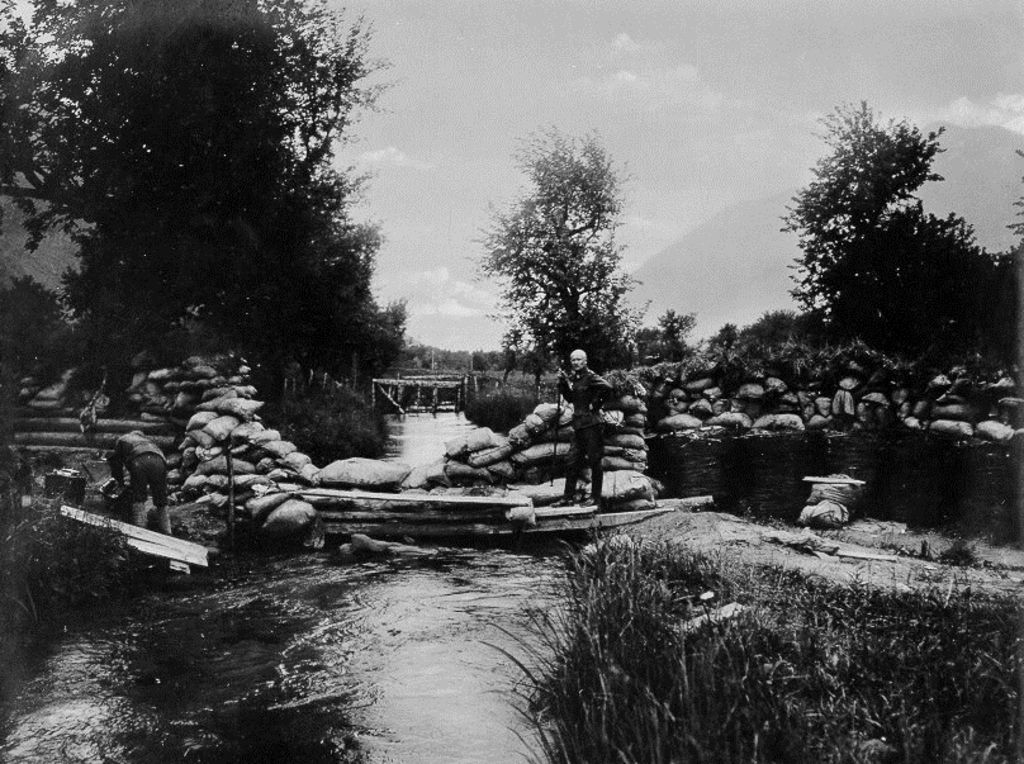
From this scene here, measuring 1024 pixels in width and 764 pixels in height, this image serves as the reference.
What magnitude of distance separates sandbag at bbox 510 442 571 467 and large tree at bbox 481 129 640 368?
17.7 meters

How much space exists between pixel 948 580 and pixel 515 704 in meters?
Result: 3.50

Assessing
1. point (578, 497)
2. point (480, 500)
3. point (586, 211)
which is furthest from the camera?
point (586, 211)

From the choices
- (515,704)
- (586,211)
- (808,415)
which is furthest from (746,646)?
(586,211)

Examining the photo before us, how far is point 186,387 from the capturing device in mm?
13680

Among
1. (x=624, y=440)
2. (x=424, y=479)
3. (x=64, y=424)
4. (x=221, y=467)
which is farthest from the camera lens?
(x=64, y=424)

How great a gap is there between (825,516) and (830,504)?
0.41 metres

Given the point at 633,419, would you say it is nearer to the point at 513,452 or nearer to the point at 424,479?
the point at 513,452

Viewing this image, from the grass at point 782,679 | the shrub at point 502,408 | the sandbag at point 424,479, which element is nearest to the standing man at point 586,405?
the sandbag at point 424,479

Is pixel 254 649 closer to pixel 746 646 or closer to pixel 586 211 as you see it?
pixel 746 646

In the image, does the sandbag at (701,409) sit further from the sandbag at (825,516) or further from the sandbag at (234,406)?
the sandbag at (234,406)

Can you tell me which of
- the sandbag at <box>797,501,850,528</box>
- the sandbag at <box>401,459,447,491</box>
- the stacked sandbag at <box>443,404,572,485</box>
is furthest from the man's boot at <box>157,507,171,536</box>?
the sandbag at <box>797,501,850,528</box>

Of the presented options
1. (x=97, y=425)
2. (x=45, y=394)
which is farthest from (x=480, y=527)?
(x=45, y=394)

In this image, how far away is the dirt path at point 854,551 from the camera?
5914 millimetres

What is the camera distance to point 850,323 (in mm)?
26016
